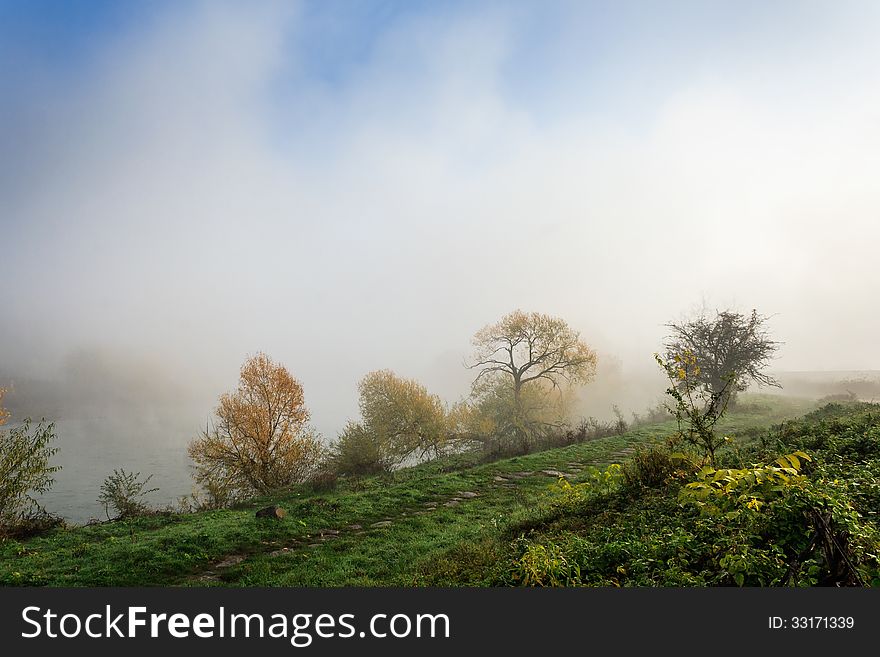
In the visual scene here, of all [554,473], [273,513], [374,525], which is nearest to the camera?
[374,525]

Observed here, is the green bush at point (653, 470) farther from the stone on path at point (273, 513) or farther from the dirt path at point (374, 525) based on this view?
the stone on path at point (273, 513)

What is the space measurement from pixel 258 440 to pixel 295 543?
19467 millimetres

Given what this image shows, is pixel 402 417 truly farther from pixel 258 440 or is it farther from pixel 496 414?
pixel 258 440

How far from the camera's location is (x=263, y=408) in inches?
1129

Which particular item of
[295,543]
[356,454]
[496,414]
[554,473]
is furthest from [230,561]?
[496,414]

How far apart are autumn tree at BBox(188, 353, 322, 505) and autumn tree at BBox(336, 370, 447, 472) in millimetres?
6056

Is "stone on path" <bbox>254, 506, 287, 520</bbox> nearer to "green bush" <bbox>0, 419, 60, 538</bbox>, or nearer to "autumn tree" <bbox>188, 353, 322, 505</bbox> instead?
"green bush" <bbox>0, 419, 60, 538</bbox>

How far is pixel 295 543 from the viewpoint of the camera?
10297 mm

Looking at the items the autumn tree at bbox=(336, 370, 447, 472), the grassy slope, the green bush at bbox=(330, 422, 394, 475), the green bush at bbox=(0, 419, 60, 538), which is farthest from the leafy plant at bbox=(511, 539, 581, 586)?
the autumn tree at bbox=(336, 370, 447, 472)

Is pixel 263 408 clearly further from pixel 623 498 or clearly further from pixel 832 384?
pixel 832 384

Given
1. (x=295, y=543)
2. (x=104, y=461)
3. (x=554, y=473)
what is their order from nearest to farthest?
(x=295, y=543) → (x=554, y=473) → (x=104, y=461)

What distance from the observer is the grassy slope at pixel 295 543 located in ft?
26.9

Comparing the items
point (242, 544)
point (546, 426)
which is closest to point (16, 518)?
point (242, 544)

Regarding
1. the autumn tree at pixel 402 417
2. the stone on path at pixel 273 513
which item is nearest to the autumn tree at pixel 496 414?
the autumn tree at pixel 402 417
